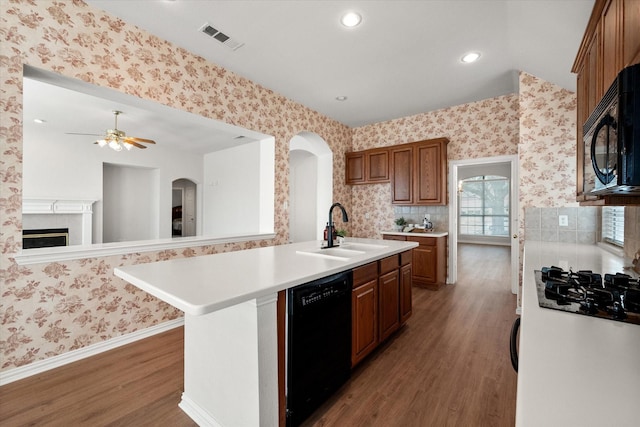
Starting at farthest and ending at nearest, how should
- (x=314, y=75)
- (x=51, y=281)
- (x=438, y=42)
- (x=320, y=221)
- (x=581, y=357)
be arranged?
(x=320, y=221) → (x=314, y=75) → (x=438, y=42) → (x=51, y=281) → (x=581, y=357)

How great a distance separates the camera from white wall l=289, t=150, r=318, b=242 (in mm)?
6168

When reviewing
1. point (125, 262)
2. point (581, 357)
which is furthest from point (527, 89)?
point (125, 262)

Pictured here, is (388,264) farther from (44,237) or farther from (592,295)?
(44,237)

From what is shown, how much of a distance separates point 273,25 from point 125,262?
8.28 ft

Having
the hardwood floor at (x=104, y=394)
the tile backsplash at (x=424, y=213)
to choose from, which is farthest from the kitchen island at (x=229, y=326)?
the tile backsplash at (x=424, y=213)

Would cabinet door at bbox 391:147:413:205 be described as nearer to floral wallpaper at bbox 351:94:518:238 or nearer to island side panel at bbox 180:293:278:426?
floral wallpaper at bbox 351:94:518:238

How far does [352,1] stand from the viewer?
212 centimetres

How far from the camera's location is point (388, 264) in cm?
232

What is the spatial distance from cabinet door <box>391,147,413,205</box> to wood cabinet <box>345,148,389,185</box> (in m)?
0.15

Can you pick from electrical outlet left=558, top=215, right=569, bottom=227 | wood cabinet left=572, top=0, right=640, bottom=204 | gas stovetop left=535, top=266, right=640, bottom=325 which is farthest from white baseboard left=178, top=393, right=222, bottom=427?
electrical outlet left=558, top=215, right=569, bottom=227

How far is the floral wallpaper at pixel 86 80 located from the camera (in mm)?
1909

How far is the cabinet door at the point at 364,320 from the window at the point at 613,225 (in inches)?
74.4

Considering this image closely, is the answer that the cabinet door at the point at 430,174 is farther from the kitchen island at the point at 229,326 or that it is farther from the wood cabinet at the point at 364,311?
the kitchen island at the point at 229,326

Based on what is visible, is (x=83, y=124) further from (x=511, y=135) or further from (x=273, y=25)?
(x=511, y=135)
